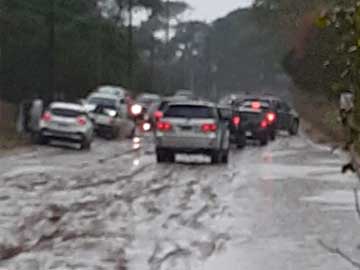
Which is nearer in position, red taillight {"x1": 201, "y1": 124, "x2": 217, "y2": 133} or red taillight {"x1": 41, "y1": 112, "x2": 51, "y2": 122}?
red taillight {"x1": 201, "y1": 124, "x2": 217, "y2": 133}

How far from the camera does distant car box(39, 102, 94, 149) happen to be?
136 feet

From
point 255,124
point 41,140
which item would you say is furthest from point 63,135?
point 255,124

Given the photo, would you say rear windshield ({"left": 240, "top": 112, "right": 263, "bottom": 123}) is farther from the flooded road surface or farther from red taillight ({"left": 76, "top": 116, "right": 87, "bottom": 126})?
the flooded road surface

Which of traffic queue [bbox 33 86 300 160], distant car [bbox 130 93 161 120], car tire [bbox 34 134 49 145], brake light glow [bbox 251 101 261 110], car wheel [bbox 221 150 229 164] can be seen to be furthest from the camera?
distant car [bbox 130 93 161 120]

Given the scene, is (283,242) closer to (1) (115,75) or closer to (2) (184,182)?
(2) (184,182)

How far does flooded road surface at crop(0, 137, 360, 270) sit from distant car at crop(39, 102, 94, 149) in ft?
22.7

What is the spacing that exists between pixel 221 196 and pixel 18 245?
28.5 feet

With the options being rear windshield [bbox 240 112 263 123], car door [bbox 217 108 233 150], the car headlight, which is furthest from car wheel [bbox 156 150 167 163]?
the car headlight

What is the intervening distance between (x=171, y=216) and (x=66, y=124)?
22136 millimetres

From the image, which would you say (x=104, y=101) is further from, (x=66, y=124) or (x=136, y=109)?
(x=66, y=124)

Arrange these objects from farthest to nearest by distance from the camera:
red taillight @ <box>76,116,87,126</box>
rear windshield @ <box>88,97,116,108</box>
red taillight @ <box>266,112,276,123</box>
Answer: rear windshield @ <box>88,97,116,108</box>
red taillight @ <box>266,112,276,123</box>
red taillight @ <box>76,116,87,126</box>

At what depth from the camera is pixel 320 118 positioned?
60000mm

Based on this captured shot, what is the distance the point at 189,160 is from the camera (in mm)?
36312

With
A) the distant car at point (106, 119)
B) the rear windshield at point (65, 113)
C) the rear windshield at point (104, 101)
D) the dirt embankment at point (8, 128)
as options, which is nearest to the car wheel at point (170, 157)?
the dirt embankment at point (8, 128)
